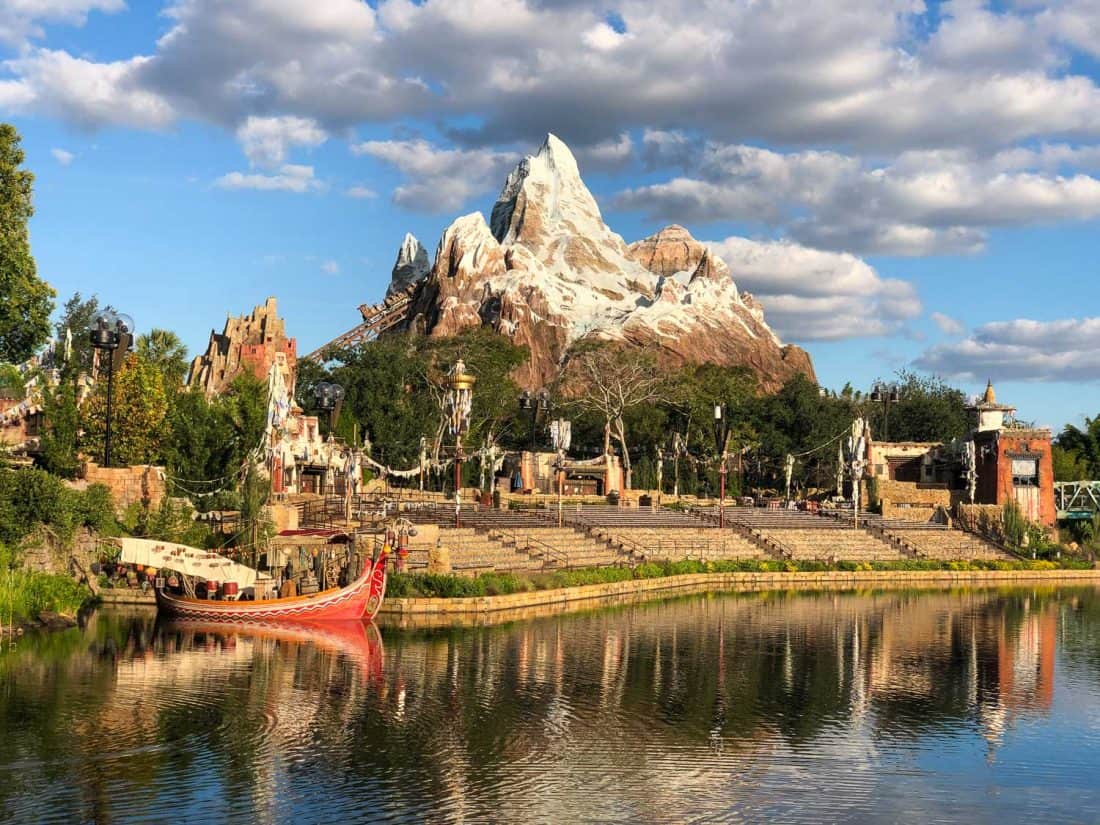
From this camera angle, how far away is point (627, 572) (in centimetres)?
5228

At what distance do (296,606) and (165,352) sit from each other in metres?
60.2

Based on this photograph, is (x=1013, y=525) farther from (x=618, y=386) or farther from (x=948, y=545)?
(x=618, y=386)

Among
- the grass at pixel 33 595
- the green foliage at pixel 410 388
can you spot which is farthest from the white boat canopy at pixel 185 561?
the green foliage at pixel 410 388

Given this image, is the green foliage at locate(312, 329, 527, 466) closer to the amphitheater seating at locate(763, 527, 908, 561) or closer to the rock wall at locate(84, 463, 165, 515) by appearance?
the amphitheater seating at locate(763, 527, 908, 561)

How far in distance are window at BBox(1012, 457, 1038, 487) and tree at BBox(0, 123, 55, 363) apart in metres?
62.7

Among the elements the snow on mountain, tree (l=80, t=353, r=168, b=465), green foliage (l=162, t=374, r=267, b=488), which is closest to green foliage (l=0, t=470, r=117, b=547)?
green foliage (l=162, t=374, r=267, b=488)

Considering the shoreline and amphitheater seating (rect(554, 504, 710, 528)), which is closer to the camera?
the shoreline


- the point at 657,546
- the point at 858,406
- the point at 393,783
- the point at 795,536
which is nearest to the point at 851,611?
the point at 657,546

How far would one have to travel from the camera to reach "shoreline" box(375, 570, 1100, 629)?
41.0m

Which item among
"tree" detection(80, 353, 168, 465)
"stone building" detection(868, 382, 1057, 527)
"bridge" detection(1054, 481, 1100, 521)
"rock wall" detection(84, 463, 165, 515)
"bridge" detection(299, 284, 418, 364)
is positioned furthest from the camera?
"bridge" detection(299, 284, 418, 364)

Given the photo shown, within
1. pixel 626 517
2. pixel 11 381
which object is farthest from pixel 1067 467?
pixel 11 381

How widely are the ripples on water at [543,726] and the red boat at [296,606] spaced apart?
91 centimetres

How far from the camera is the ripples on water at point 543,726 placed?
63.3 ft

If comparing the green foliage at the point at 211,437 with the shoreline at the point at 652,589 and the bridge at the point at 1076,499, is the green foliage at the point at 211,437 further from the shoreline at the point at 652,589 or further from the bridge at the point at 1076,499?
the bridge at the point at 1076,499
